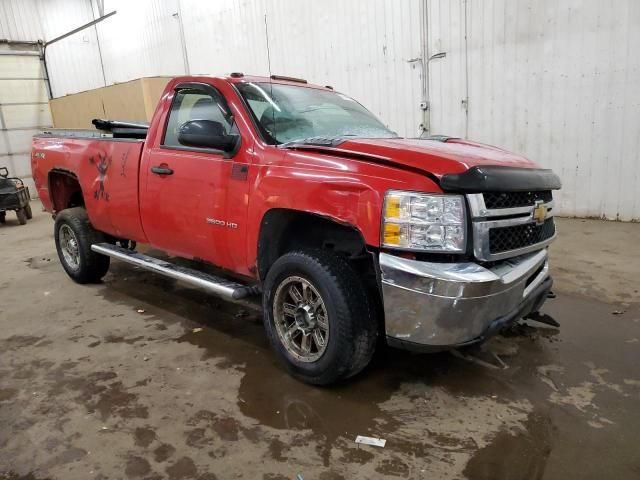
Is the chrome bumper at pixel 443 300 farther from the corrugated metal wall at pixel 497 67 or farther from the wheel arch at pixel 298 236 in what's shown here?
the corrugated metal wall at pixel 497 67

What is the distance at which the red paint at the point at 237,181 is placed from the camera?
8.16ft

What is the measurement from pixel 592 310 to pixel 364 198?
2.63 metres

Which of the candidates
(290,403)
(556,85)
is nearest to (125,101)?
(556,85)

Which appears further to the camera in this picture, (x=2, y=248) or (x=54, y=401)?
(x=2, y=248)

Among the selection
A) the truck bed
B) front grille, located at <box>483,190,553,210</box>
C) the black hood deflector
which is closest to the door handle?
the truck bed

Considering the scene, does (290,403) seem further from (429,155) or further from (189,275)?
(429,155)

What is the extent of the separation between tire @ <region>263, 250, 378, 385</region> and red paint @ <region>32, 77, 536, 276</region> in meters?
0.30

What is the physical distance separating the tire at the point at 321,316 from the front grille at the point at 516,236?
30.1 inches

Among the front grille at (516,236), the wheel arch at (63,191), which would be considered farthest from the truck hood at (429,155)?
the wheel arch at (63,191)

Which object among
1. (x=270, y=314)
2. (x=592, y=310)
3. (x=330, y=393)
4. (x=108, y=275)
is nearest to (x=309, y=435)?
(x=330, y=393)

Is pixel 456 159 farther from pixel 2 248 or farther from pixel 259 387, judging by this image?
pixel 2 248

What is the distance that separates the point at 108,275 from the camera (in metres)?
5.46

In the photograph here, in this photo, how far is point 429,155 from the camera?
2.53 metres

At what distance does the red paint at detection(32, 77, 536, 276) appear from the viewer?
2.49 meters
